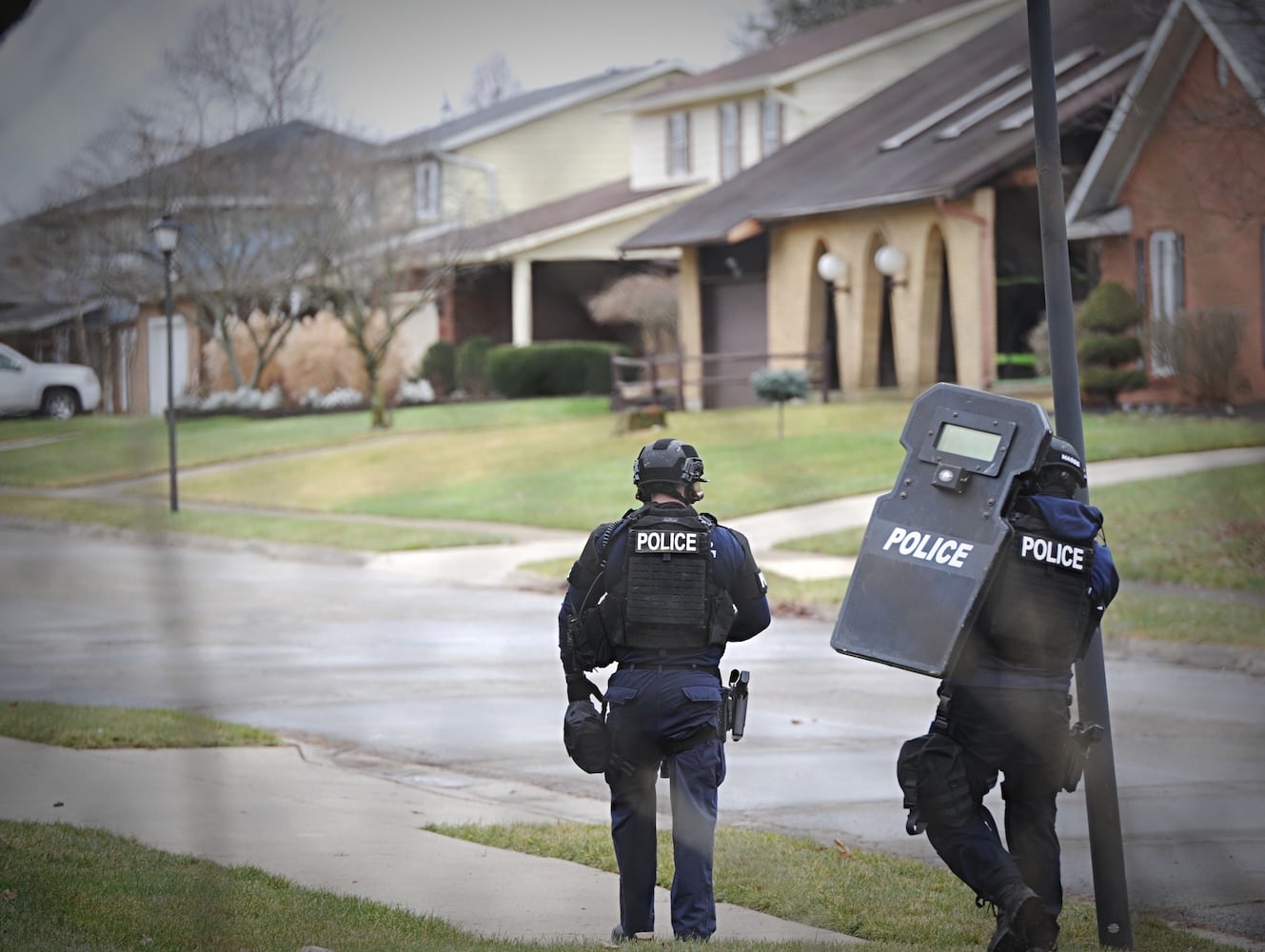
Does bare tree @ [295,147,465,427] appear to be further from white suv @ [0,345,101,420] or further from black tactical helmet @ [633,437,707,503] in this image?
white suv @ [0,345,101,420]

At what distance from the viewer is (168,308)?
2979 mm

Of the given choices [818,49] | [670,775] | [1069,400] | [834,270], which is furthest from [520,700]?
[834,270]

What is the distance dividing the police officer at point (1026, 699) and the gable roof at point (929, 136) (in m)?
9.97

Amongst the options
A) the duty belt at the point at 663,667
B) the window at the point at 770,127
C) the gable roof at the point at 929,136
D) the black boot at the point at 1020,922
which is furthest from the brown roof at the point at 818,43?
the black boot at the point at 1020,922

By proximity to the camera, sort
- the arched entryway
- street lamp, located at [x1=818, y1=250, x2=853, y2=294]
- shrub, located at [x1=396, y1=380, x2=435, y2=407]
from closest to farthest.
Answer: the arched entryway, street lamp, located at [x1=818, y1=250, x2=853, y2=294], shrub, located at [x1=396, y1=380, x2=435, y2=407]

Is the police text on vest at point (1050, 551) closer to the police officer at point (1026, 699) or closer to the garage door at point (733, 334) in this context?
the police officer at point (1026, 699)

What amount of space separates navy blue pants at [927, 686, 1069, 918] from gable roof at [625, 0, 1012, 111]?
9.79 metres

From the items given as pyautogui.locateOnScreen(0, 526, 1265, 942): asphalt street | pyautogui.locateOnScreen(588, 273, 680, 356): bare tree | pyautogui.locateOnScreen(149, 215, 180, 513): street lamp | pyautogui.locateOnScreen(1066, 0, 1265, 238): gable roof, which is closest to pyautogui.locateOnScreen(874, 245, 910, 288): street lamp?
pyautogui.locateOnScreen(1066, 0, 1265, 238): gable roof

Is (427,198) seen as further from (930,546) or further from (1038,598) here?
(930,546)

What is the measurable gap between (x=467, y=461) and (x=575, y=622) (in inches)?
752

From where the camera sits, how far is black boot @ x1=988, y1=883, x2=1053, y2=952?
4.64 metres

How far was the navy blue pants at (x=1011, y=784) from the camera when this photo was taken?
15.8 ft

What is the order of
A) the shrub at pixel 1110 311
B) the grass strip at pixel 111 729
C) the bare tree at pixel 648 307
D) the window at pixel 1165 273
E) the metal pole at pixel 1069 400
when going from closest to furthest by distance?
1. the metal pole at pixel 1069 400
2. the grass strip at pixel 111 729
3. the window at pixel 1165 273
4. the shrub at pixel 1110 311
5. the bare tree at pixel 648 307

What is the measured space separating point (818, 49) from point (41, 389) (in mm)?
22375
